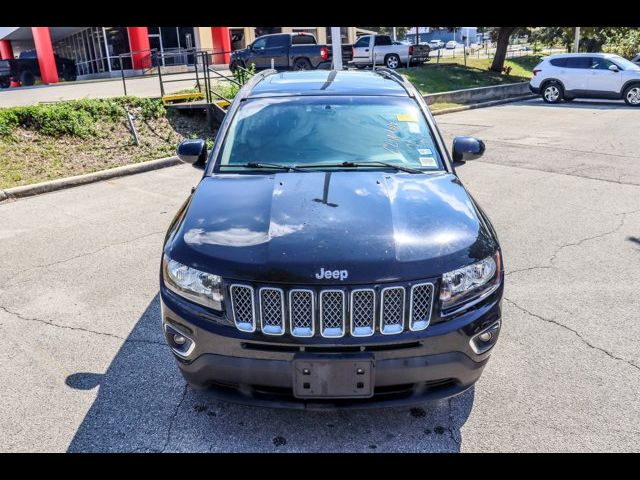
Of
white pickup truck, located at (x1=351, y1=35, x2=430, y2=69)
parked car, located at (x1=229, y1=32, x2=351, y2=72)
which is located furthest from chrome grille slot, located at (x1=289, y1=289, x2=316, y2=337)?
white pickup truck, located at (x1=351, y1=35, x2=430, y2=69)

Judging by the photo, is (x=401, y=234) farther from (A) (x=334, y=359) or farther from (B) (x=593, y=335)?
(B) (x=593, y=335)

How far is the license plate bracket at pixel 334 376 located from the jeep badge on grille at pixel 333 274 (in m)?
0.38

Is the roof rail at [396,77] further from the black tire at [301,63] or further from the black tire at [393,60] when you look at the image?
the black tire at [393,60]

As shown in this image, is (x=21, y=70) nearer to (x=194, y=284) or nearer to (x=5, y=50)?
(x=5, y=50)

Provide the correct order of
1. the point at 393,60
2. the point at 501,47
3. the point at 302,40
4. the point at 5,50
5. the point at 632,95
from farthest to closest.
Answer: the point at 5,50 < the point at 393,60 < the point at 501,47 < the point at 302,40 < the point at 632,95

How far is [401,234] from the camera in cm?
285

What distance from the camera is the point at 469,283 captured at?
2.79 metres

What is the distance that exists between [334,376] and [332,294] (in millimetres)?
390

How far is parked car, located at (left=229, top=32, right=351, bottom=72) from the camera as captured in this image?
888 inches

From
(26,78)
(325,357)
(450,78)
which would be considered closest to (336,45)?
(450,78)

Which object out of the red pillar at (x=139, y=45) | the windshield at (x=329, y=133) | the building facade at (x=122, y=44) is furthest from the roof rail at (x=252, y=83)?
the red pillar at (x=139, y=45)

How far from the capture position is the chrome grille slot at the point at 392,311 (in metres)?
2.62

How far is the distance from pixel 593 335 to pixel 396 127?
7.02ft

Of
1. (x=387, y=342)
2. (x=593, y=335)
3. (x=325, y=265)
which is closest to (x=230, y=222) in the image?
(x=325, y=265)
